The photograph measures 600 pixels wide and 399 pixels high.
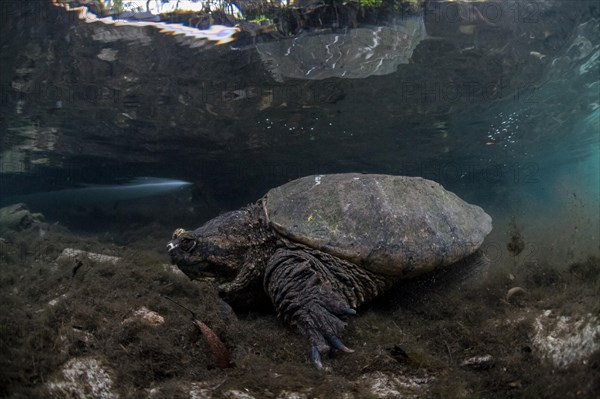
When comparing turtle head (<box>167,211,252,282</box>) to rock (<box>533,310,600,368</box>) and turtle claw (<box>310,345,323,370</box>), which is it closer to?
turtle claw (<box>310,345,323,370</box>)

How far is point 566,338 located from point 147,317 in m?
3.39

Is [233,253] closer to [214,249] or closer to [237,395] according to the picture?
[214,249]

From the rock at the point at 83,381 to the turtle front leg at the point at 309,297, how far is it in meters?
1.47

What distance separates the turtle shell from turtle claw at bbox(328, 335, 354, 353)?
3.22 feet

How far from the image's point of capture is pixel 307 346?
3.03 metres

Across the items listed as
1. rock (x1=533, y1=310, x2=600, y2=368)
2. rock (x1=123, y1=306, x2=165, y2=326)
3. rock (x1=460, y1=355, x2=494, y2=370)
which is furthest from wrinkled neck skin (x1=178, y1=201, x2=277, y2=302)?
rock (x1=533, y1=310, x2=600, y2=368)

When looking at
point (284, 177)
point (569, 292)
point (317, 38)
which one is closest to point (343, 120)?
point (317, 38)

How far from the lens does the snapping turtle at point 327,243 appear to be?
3.67 meters

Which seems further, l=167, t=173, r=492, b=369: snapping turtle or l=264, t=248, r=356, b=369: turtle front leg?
l=167, t=173, r=492, b=369: snapping turtle

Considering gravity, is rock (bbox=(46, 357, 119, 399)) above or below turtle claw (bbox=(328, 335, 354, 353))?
above

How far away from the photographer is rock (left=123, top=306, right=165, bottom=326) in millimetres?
3152

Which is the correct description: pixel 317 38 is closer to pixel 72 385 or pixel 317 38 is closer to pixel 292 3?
pixel 292 3

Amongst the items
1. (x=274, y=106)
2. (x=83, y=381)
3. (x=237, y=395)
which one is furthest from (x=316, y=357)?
(x=274, y=106)

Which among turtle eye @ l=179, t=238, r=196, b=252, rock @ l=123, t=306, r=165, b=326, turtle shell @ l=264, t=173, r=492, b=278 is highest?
turtle shell @ l=264, t=173, r=492, b=278
